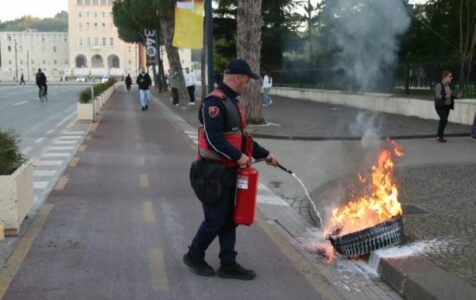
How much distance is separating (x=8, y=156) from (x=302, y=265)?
3448 mm

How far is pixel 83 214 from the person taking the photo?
7574 millimetres

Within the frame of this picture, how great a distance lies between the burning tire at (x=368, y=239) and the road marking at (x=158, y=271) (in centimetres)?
165

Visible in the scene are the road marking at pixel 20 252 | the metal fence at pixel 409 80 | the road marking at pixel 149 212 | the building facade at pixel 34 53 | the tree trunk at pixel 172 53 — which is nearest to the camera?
the road marking at pixel 20 252

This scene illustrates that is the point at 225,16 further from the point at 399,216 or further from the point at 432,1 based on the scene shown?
the point at 399,216

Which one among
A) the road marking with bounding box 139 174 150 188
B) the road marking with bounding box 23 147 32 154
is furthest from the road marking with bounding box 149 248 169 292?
the road marking with bounding box 23 147 32 154

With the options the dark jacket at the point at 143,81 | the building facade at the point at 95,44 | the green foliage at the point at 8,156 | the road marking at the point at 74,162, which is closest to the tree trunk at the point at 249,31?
the road marking at the point at 74,162

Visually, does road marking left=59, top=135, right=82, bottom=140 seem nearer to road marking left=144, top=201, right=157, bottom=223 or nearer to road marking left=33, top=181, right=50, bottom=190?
road marking left=33, top=181, right=50, bottom=190

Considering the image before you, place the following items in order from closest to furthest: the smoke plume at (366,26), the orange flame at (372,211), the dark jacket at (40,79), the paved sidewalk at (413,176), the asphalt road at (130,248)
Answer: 1. the asphalt road at (130,248)
2. the paved sidewalk at (413,176)
3. the orange flame at (372,211)
4. the smoke plume at (366,26)
5. the dark jacket at (40,79)

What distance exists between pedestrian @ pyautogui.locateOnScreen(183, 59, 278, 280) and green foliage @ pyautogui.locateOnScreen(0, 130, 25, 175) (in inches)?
101

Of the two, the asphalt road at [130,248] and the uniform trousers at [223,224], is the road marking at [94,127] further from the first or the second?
the uniform trousers at [223,224]

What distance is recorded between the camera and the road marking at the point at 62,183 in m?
9.20

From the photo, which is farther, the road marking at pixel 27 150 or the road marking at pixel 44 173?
the road marking at pixel 27 150

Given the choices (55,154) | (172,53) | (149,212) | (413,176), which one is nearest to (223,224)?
(149,212)

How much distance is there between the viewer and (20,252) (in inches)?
234
